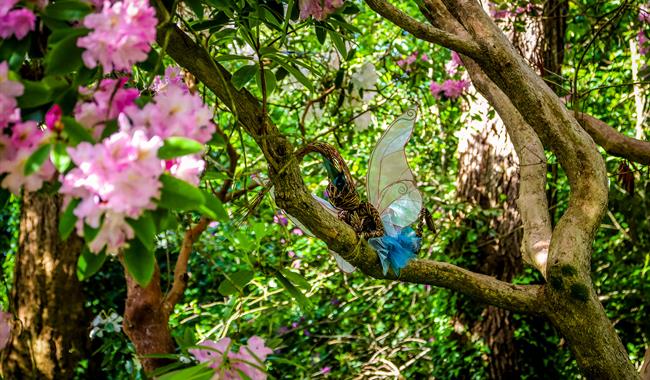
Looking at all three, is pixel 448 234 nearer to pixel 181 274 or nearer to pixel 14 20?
pixel 181 274

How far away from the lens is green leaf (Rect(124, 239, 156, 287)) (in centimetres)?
73

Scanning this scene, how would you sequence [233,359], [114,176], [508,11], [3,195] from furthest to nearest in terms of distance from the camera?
[508,11] < [233,359] < [3,195] < [114,176]

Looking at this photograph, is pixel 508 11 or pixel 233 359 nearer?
pixel 233 359

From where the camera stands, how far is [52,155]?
0.67m

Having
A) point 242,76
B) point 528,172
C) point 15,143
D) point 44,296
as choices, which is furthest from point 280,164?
point 44,296

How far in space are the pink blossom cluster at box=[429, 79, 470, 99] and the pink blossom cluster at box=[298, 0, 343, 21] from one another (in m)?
1.81

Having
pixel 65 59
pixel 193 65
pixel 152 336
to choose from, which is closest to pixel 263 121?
pixel 193 65

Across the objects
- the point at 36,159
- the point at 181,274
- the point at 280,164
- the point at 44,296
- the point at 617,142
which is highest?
the point at 617,142

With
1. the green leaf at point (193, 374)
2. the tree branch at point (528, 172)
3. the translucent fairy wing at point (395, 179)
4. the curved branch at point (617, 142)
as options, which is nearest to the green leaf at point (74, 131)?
the green leaf at point (193, 374)

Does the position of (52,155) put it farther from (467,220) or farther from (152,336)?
(467,220)

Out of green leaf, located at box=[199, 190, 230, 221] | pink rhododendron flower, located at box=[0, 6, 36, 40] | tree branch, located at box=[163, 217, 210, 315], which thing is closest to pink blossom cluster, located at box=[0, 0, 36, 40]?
pink rhododendron flower, located at box=[0, 6, 36, 40]

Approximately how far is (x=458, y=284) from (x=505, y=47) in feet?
1.82

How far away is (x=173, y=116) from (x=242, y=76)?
2.03 feet

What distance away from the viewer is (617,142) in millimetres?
2115
